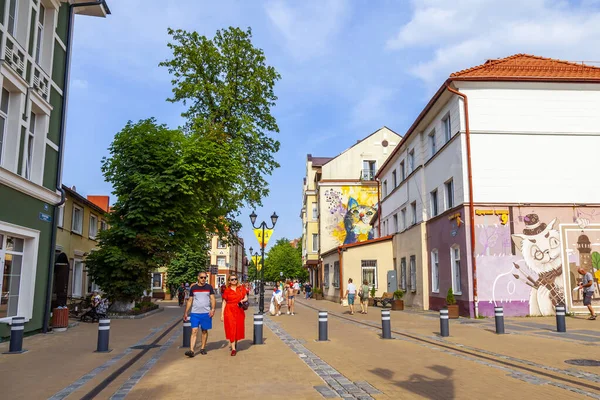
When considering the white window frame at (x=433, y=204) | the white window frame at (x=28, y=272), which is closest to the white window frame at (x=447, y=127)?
the white window frame at (x=433, y=204)

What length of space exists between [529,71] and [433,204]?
727 centimetres

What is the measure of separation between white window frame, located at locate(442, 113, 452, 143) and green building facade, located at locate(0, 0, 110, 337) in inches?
567

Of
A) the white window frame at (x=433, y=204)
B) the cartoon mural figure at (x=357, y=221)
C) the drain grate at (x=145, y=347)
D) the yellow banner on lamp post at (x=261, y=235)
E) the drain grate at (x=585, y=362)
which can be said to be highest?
the cartoon mural figure at (x=357, y=221)

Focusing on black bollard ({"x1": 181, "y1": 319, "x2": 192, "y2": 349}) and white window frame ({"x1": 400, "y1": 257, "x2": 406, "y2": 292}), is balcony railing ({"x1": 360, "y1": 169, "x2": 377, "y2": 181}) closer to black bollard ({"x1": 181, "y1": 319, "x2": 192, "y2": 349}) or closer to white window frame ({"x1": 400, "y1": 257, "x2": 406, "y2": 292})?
white window frame ({"x1": 400, "y1": 257, "x2": 406, "y2": 292})

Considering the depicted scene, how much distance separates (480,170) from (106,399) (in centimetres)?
1690

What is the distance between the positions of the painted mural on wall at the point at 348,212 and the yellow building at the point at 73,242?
22.4 meters

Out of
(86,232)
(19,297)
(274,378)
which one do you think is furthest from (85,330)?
(86,232)

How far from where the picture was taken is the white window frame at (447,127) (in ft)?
71.9

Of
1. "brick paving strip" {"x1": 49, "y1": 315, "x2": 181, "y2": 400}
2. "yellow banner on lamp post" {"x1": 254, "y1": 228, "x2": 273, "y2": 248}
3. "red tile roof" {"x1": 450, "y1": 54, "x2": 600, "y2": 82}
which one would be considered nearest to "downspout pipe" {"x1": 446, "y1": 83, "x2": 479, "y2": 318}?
"red tile roof" {"x1": 450, "y1": 54, "x2": 600, "y2": 82}

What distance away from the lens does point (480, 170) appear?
66.0ft

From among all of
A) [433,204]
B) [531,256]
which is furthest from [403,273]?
[531,256]

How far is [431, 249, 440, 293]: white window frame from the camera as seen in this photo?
23.8 metres

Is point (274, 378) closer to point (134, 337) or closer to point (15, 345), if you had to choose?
point (15, 345)

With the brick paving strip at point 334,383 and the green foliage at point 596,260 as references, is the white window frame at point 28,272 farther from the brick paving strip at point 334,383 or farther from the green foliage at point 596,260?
the green foliage at point 596,260
